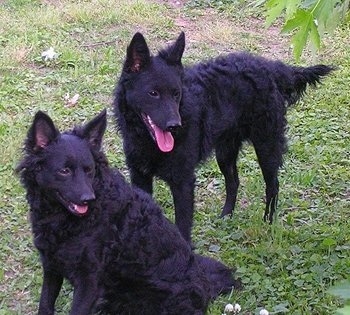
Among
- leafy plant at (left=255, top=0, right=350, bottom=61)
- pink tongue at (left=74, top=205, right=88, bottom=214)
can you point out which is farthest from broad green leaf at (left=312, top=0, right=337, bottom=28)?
pink tongue at (left=74, top=205, right=88, bottom=214)

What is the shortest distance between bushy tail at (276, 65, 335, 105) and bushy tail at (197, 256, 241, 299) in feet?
4.94

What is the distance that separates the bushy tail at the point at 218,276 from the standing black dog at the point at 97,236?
16 centimetres

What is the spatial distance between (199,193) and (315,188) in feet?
2.98

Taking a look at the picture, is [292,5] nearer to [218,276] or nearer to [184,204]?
[218,276]

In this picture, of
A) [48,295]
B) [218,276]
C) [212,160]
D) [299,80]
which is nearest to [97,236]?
[48,295]

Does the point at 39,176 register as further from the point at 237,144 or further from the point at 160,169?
the point at 237,144

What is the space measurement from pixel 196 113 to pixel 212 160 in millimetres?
1288

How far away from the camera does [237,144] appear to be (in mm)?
4914

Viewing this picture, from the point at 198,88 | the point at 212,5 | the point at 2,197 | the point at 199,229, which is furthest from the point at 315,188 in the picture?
the point at 212,5

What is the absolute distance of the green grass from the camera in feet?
13.3

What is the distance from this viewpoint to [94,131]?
3334mm

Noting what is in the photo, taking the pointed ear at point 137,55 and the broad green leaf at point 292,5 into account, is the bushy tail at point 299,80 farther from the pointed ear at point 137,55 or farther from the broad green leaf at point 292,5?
the broad green leaf at point 292,5

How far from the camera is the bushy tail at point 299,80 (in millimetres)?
4832

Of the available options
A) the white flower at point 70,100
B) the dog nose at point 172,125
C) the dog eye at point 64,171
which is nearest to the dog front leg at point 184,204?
the dog nose at point 172,125
